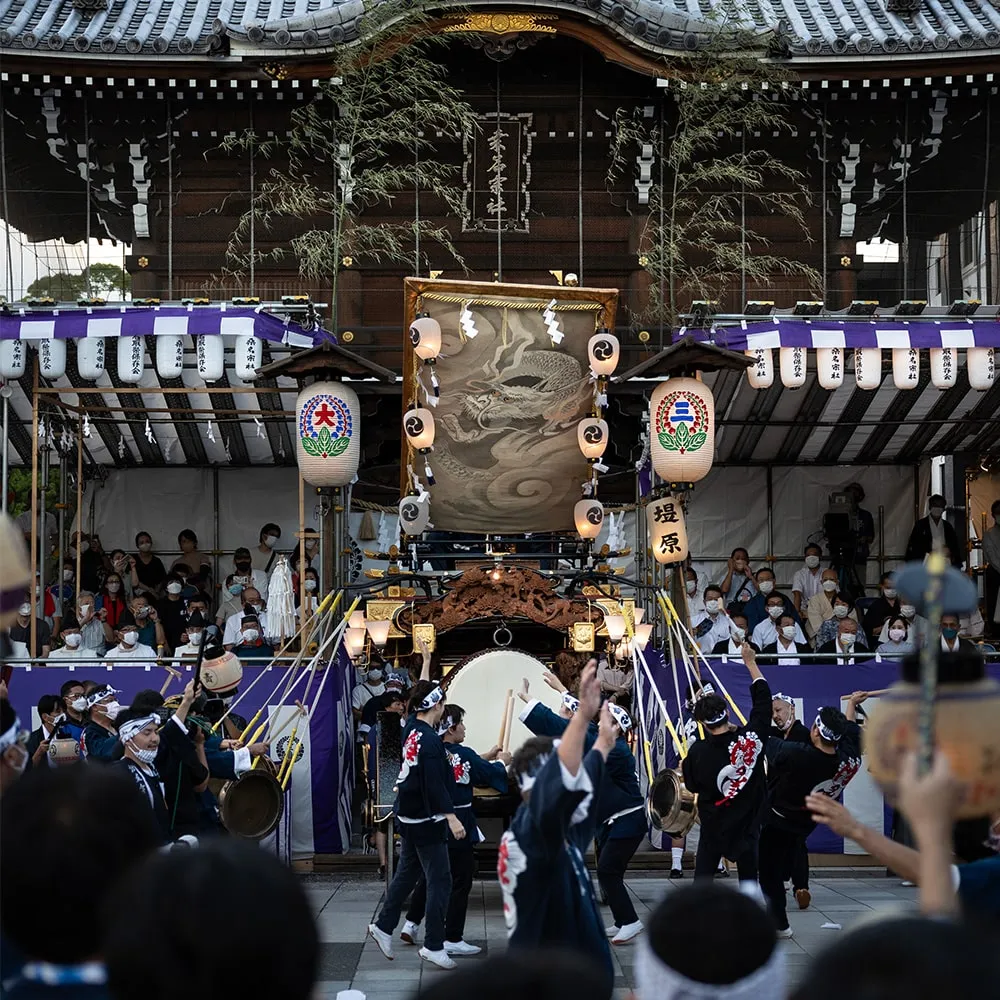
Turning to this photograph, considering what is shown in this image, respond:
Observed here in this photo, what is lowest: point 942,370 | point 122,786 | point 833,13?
point 122,786

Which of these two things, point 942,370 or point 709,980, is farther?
point 942,370

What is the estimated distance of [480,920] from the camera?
10984mm

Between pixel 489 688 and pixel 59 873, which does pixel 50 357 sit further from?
pixel 59 873

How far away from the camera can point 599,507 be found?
14.9m

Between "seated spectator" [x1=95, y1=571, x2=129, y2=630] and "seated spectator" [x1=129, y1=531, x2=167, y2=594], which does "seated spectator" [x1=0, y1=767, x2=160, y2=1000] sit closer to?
"seated spectator" [x1=95, y1=571, x2=129, y2=630]

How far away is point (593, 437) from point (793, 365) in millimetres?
2025

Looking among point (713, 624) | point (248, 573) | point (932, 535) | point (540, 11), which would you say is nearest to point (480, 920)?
point (713, 624)

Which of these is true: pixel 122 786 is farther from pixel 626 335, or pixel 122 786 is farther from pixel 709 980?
pixel 626 335

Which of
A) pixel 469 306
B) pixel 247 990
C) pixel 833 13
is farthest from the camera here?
pixel 833 13

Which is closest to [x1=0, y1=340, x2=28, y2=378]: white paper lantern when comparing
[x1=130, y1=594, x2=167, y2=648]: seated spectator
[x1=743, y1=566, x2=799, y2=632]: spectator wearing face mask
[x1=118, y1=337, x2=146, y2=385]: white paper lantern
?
[x1=118, y1=337, x2=146, y2=385]: white paper lantern

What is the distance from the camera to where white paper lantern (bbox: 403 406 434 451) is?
14344 millimetres

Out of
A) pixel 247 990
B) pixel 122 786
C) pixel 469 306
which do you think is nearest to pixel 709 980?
pixel 247 990

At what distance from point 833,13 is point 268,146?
6511 millimetres

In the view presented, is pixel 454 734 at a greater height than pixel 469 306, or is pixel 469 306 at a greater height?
pixel 469 306
